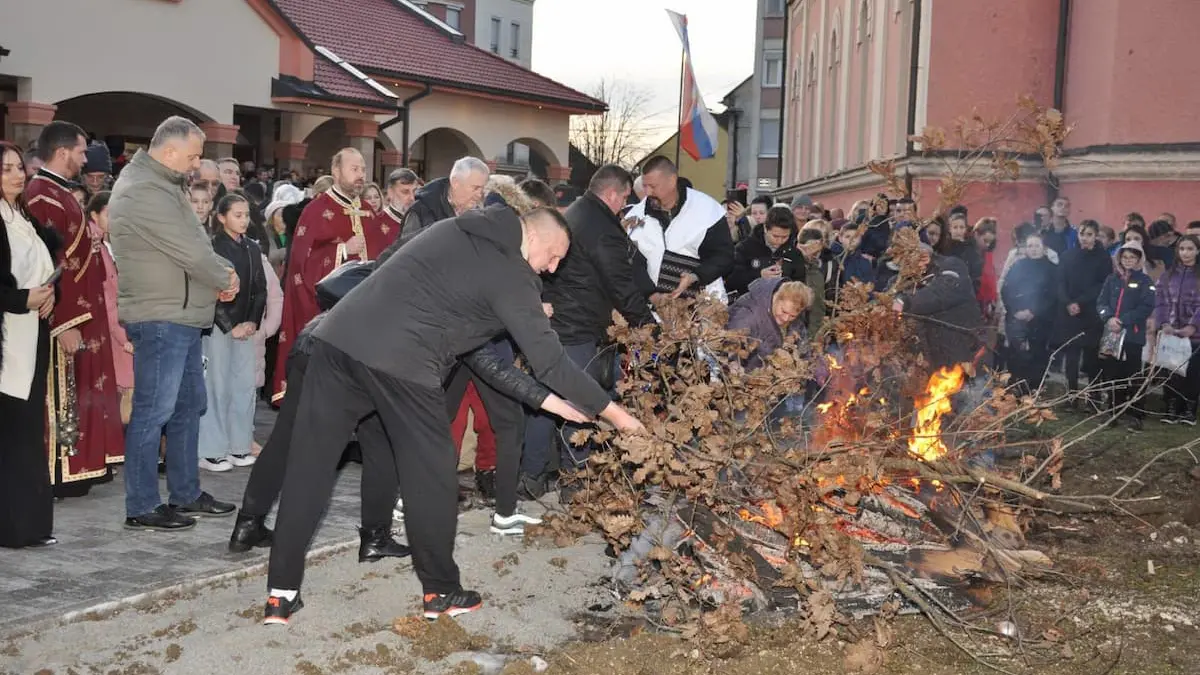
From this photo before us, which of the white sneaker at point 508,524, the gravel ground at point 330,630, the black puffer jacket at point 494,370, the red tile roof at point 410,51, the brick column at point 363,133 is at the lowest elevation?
the gravel ground at point 330,630

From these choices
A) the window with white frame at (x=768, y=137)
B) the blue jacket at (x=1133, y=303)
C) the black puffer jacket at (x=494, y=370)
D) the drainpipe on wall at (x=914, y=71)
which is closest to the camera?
the black puffer jacket at (x=494, y=370)

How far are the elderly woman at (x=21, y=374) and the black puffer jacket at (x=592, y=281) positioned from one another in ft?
10.1

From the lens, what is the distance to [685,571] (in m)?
6.20

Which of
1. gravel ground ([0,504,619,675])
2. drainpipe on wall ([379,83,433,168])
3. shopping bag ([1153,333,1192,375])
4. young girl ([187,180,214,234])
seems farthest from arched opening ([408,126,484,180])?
gravel ground ([0,504,619,675])

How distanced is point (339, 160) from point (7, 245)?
3.01 m

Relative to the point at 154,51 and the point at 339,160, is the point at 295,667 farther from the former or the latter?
the point at 154,51

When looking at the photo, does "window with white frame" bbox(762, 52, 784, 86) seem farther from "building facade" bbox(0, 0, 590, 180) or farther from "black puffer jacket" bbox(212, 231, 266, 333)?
"black puffer jacket" bbox(212, 231, 266, 333)

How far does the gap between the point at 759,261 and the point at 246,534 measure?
18.2 feet

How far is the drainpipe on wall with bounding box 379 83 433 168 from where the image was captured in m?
28.2

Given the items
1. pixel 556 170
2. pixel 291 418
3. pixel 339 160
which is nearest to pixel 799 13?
pixel 556 170

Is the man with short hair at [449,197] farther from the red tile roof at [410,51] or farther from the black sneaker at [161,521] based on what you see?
the red tile roof at [410,51]

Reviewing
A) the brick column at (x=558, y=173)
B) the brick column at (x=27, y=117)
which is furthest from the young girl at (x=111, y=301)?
the brick column at (x=558, y=173)

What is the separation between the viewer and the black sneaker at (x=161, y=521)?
7.20 m

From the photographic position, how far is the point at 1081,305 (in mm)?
13734
